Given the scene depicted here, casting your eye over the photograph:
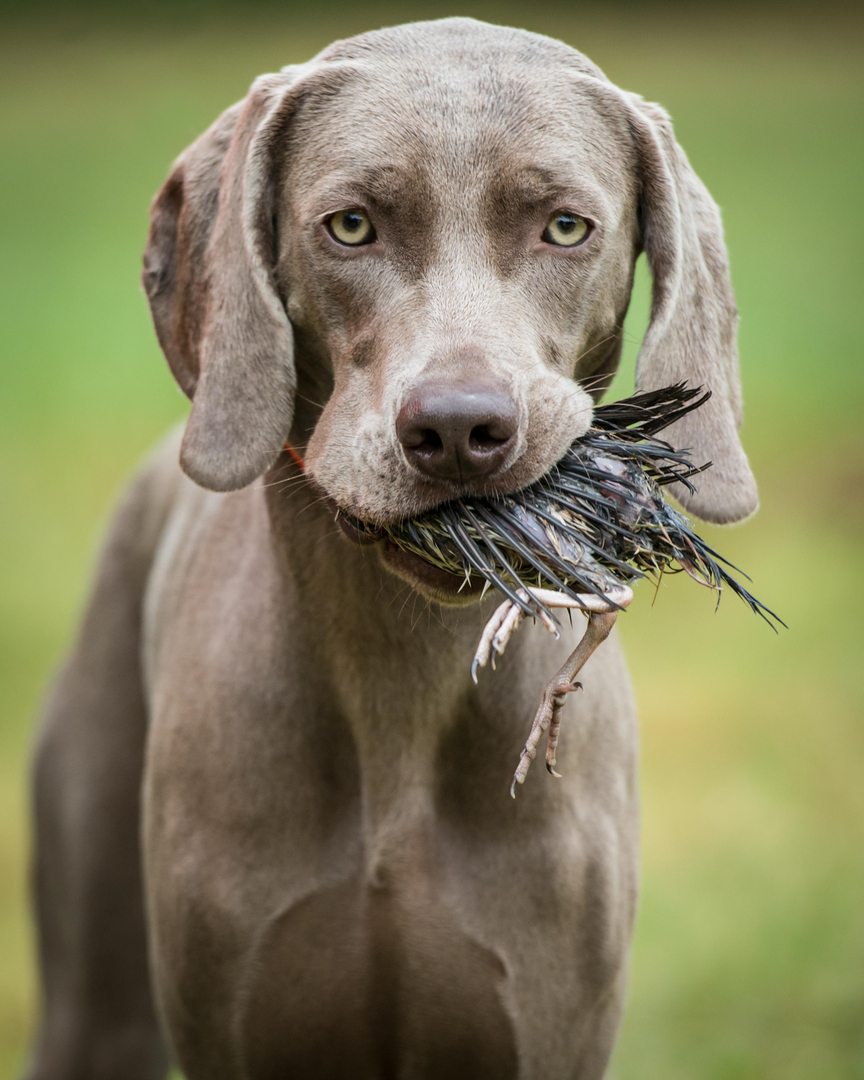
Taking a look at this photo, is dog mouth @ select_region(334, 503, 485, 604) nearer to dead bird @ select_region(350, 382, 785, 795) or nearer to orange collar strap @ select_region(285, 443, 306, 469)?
dead bird @ select_region(350, 382, 785, 795)

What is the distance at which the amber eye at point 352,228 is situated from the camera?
2152 mm

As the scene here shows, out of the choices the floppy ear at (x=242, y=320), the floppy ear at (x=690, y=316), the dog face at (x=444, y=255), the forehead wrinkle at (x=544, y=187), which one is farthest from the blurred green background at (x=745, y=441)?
the forehead wrinkle at (x=544, y=187)

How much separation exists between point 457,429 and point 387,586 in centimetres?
58

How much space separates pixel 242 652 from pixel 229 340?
23.1 inches

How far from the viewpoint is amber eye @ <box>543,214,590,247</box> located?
2154 mm

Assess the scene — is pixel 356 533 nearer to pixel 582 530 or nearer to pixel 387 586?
pixel 387 586

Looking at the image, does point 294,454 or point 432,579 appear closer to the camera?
point 432,579

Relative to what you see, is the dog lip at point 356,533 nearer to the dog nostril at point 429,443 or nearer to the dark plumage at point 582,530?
the dark plumage at point 582,530

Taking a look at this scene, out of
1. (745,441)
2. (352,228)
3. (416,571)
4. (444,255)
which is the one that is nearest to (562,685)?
(416,571)

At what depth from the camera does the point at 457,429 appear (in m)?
1.87

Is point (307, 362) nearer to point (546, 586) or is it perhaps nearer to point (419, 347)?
point (419, 347)

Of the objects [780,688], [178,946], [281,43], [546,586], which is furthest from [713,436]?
[281,43]

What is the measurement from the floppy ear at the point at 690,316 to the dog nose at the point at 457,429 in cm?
50

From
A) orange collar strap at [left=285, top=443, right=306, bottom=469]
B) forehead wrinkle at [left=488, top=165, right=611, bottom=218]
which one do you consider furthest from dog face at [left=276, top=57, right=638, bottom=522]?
orange collar strap at [left=285, top=443, right=306, bottom=469]
